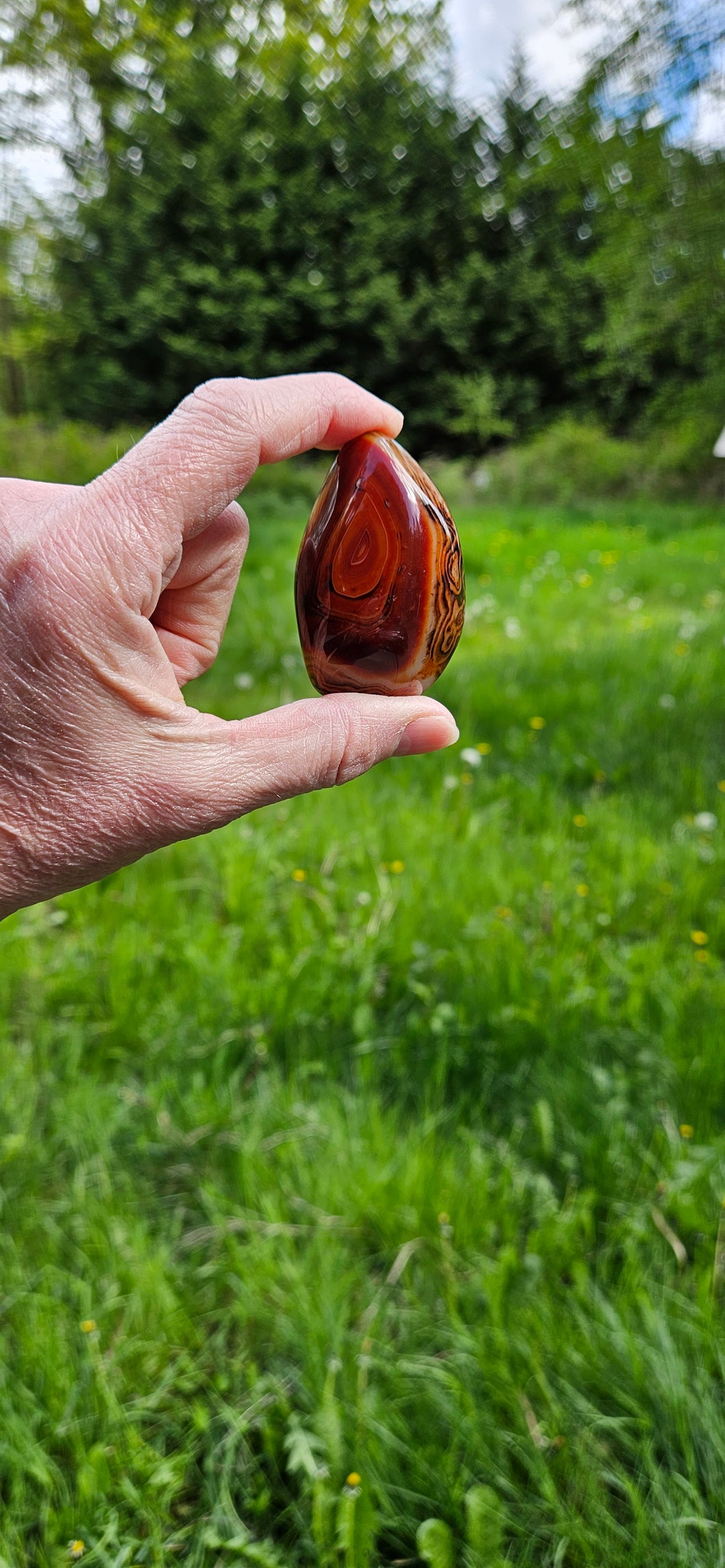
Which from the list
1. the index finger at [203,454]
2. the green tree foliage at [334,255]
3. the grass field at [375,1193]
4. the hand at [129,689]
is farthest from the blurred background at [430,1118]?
the green tree foliage at [334,255]

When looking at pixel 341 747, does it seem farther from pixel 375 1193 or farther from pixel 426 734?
pixel 375 1193

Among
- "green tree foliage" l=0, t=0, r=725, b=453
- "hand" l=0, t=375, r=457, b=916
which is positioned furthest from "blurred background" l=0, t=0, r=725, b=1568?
"green tree foliage" l=0, t=0, r=725, b=453

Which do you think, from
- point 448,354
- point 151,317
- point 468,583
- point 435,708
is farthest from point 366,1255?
point 448,354

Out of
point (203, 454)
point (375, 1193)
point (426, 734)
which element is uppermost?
point (203, 454)

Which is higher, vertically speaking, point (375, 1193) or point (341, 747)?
point (341, 747)

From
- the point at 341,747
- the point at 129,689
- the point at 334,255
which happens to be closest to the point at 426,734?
the point at 341,747

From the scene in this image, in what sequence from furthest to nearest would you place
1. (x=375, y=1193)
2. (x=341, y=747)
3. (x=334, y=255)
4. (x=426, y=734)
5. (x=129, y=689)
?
1. (x=334, y=255)
2. (x=375, y=1193)
3. (x=426, y=734)
4. (x=341, y=747)
5. (x=129, y=689)

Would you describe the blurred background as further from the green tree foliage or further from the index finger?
the green tree foliage

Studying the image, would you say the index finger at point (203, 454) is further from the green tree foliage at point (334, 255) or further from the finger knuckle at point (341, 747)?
the green tree foliage at point (334, 255)
